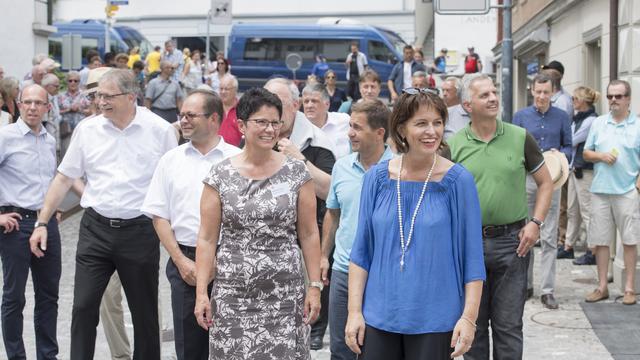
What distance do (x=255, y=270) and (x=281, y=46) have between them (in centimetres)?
3513

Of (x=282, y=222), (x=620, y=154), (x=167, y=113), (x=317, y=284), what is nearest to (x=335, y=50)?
(x=167, y=113)

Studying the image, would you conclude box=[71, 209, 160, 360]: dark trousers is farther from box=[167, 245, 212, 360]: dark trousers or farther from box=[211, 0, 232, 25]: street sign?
box=[211, 0, 232, 25]: street sign

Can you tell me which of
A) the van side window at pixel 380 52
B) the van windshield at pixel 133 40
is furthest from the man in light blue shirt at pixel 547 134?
the van side window at pixel 380 52

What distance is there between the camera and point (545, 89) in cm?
969

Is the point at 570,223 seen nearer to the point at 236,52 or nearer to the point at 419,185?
the point at 419,185

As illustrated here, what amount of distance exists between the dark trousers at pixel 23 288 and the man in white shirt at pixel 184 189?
172cm

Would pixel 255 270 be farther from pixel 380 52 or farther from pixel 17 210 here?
pixel 380 52

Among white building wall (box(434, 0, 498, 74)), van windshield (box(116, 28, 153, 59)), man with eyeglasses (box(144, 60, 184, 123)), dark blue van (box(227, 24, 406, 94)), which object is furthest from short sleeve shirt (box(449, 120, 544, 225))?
white building wall (box(434, 0, 498, 74))

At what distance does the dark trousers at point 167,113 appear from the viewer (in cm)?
1927

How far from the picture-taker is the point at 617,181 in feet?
32.7

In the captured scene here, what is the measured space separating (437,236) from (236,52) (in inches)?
1419

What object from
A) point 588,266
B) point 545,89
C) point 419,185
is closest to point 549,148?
point 545,89

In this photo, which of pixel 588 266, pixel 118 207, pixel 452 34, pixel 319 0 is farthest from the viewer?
pixel 319 0

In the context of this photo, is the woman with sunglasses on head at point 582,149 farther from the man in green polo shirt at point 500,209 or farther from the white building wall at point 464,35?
the white building wall at point 464,35
